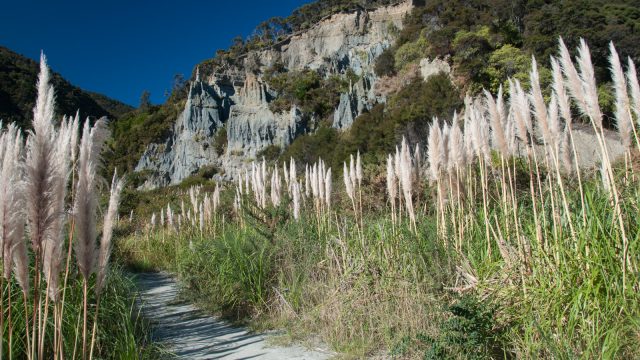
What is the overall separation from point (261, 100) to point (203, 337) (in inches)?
2057

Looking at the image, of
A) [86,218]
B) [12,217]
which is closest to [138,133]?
[86,218]

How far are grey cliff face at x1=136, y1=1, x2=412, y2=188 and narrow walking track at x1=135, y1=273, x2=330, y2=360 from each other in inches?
1434

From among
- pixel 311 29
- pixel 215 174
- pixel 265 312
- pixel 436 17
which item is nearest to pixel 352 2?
pixel 311 29

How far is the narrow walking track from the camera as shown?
366cm

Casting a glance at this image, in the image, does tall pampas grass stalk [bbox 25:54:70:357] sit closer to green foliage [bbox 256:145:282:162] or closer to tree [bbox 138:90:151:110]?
green foliage [bbox 256:145:282:162]

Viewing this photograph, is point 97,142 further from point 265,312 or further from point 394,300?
point 265,312

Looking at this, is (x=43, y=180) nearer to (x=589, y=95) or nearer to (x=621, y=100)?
(x=589, y=95)

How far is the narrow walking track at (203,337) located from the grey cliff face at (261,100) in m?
36.4

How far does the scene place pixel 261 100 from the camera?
54594 millimetres

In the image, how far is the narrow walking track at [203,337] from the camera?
12.0ft

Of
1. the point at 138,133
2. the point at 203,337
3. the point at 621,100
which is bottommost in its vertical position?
the point at 203,337

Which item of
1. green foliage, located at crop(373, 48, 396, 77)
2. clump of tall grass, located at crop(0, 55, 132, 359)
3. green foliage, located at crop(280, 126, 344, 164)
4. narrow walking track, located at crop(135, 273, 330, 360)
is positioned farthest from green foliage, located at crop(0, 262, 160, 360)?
green foliage, located at crop(373, 48, 396, 77)

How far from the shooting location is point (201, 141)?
51688mm

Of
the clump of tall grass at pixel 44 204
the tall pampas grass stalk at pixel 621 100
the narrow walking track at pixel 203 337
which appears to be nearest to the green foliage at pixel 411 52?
the narrow walking track at pixel 203 337
